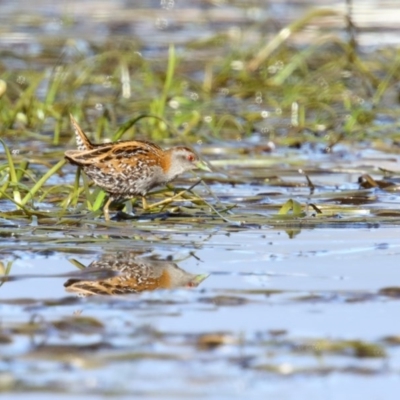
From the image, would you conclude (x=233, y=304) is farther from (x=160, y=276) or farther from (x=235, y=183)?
(x=235, y=183)

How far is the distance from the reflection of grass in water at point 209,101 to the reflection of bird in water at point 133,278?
184 cm

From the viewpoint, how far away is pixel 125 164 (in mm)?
8578

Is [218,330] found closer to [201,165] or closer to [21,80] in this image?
[201,165]

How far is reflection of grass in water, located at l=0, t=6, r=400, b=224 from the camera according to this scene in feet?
39.1

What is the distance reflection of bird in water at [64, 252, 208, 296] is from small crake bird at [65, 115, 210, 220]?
1.19m

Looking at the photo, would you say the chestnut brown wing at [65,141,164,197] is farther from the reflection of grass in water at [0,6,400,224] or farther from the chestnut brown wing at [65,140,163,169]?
the reflection of grass in water at [0,6,400,224]

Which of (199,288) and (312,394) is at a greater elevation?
(199,288)

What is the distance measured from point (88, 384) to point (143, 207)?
3994mm

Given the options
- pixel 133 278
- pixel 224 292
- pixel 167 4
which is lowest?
pixel 224 292

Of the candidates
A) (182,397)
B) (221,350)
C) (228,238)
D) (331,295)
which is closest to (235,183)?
(228,238)

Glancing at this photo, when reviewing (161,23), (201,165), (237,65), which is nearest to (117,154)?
(201,165)

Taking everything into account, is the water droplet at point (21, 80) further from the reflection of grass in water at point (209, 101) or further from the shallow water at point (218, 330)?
the shallow water at point (218, 330)

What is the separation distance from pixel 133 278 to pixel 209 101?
7.84 metres

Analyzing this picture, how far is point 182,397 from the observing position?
4.50 metres
